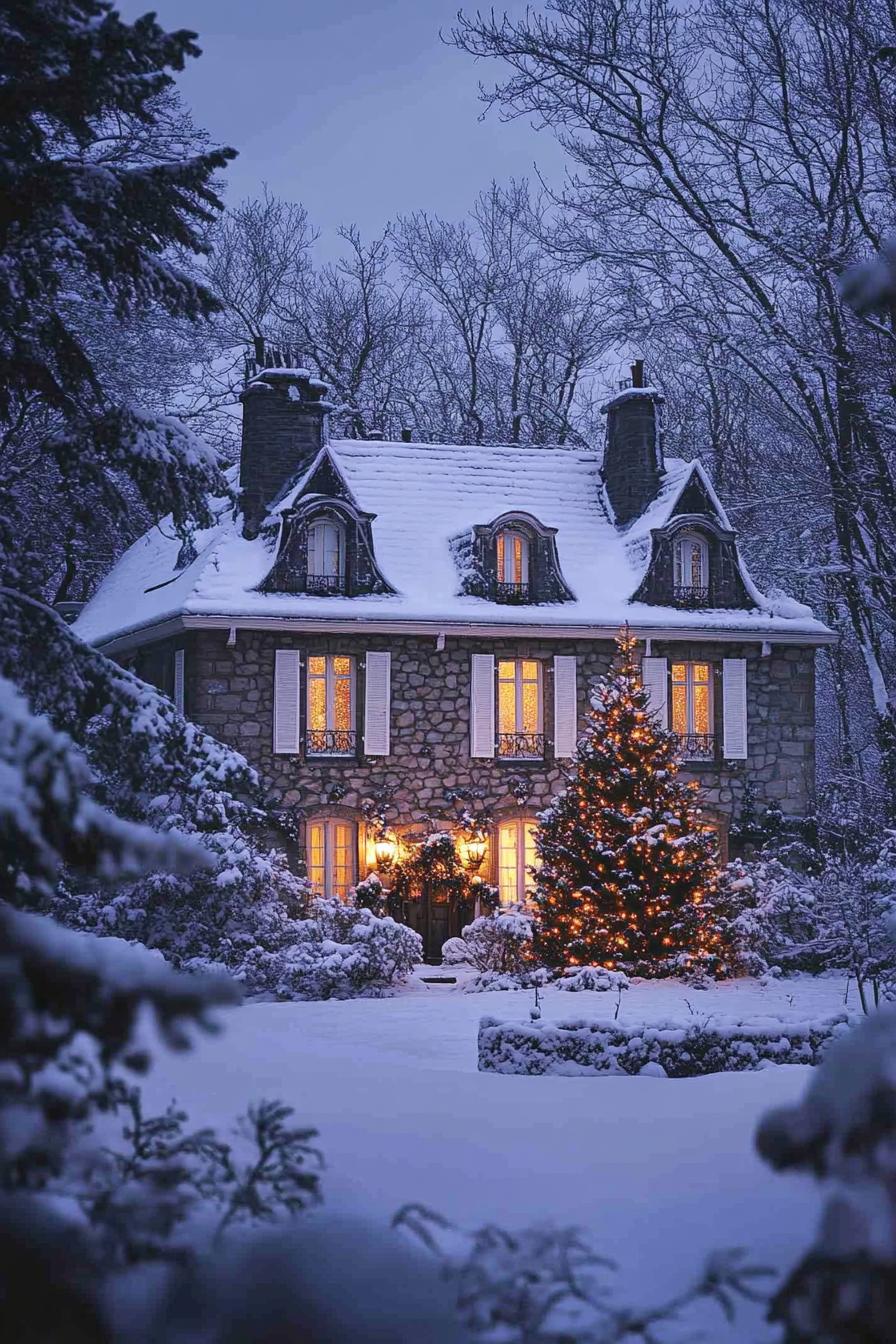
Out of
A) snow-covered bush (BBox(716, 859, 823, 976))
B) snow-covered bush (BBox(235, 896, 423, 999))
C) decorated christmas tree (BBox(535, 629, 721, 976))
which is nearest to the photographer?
snow-covered bush (BBox(235, 896, 423, 999))

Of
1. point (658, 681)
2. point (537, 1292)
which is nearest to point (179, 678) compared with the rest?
point (658, 681)

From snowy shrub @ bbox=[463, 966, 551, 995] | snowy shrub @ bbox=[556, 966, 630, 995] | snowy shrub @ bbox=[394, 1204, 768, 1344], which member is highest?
snowy shrub @ bbox=[394, 1204, 768, 1344]

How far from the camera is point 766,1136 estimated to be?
3188mm

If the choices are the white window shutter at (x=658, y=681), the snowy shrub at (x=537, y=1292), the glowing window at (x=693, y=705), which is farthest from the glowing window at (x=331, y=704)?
the snowy shrub at (x=537, y=1292)

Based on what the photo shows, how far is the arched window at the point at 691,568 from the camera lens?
21.7 metres

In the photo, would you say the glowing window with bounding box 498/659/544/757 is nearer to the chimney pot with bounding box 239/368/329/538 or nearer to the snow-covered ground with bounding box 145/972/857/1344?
the chimney pot with bounding box 239/368/329/538

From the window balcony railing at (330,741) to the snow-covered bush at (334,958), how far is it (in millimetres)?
3185

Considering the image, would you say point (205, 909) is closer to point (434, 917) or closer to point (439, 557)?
point (434, 917)

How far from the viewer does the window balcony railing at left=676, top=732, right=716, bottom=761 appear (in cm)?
2128

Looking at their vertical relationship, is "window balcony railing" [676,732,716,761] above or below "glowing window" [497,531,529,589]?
below

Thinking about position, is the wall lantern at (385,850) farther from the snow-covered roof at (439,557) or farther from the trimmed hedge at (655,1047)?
the trimmed hedge at (655,1047)

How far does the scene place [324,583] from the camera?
20500 mm

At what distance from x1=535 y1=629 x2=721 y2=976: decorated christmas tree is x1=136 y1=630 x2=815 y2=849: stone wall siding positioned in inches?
148

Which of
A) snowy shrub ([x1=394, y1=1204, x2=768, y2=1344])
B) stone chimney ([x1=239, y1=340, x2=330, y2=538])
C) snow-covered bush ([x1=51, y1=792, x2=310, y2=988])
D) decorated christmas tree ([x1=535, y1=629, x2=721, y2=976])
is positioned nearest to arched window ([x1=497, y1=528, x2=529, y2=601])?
stone chimney ([x1=239, y1=340, x2=330, y2=538])
